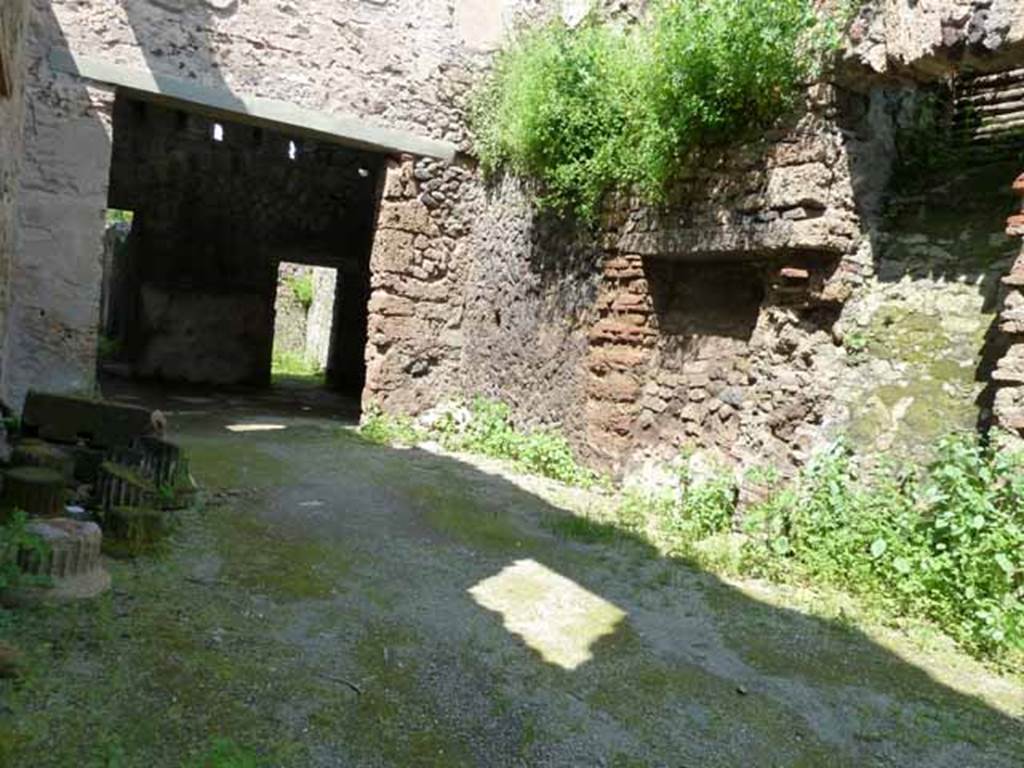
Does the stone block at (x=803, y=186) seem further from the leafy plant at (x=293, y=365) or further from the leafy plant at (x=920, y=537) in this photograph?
the leafy plant at (x=293, y=365)

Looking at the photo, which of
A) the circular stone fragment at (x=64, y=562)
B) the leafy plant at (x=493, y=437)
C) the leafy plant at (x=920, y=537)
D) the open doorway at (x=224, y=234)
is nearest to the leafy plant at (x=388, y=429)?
the leafy plant at (x=493, y=437)

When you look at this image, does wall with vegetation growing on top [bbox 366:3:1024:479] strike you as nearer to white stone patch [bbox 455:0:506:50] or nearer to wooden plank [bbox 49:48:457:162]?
wooden plank [bbox 49:48:457:162]

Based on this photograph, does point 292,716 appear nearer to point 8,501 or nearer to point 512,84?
point 8,501

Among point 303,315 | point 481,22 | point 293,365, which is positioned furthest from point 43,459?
point 303,315

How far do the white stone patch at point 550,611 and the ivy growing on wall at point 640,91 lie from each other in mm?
2994

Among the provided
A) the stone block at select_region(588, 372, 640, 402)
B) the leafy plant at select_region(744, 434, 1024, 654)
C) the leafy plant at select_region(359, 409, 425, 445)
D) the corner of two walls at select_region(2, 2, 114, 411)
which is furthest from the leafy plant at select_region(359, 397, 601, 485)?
the corner of two walls at select_region(2, 2, 114, 411)

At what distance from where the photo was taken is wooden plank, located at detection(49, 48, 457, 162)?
643cm

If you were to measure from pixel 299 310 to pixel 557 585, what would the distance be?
16.2 meters

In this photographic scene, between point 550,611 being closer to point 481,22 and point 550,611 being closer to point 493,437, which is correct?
point 493,437

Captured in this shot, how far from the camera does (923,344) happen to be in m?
4.45

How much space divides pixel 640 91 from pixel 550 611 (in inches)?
148

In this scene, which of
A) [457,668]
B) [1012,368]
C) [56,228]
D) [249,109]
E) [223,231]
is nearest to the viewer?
[457,668]

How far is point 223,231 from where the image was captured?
39.4 feet

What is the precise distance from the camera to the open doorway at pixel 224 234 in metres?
11.5
